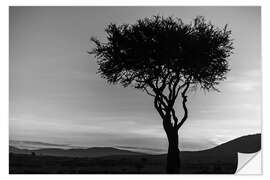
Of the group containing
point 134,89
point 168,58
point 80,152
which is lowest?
point 80,152

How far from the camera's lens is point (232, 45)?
12.3ft

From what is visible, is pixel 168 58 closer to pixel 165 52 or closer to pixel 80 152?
pixel 165 52

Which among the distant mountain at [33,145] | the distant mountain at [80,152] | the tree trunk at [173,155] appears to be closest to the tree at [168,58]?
the tree trunk at [173,155]

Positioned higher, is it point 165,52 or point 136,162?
point 165,52

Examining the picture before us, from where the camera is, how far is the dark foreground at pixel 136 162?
3686 millimetres

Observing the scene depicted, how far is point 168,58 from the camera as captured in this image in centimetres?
373

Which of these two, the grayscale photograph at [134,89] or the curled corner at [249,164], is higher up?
the grayscale photograph at [134,89]

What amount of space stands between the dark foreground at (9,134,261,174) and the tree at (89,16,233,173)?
0.15m

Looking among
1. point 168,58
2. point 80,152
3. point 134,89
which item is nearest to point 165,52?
point 168,58

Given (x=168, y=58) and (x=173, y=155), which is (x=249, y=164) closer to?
(x=173, y=155)

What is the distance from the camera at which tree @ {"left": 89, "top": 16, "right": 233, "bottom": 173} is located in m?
3.74

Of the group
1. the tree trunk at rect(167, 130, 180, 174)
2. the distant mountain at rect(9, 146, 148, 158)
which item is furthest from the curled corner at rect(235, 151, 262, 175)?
the distant mountain at rect(9, 146, 148, 158)

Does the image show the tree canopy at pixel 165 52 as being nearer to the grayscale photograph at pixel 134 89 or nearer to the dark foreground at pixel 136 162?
the grayscale photograph at pixel 134 89

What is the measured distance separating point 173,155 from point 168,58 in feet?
2.95
